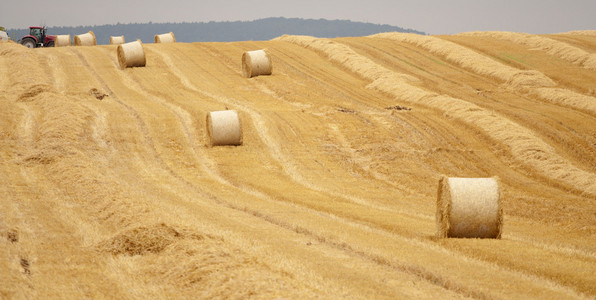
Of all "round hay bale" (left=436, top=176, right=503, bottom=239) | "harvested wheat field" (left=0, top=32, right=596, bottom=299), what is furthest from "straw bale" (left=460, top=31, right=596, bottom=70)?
"round hay bale" (left=436, top=176, right=503, bottom=239)

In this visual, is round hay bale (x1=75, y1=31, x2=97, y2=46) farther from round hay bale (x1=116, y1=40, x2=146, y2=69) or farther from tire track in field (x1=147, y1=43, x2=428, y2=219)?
tire track in field (x1=147, y1=43, x2=428, y2=219)

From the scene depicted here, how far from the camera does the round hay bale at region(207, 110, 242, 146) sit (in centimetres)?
2448

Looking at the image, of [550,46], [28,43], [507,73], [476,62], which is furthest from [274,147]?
[28,43]

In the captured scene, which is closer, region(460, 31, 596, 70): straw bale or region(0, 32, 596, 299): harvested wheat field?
region(0, 32, 596, 299): harvested wheat field

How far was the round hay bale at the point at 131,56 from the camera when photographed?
1557 inches

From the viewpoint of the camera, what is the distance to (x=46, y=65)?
38969 mm

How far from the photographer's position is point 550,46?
4916cm

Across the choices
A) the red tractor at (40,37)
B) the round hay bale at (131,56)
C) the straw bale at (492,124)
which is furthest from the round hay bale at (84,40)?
the straw bale at (492,124)

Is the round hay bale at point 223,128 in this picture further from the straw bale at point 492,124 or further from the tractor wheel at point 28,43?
the tractor wheel at point 28,43

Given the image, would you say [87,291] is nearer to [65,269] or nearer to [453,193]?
[65,269]

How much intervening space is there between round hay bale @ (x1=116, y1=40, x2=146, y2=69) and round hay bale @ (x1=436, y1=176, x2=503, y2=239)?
1146 inches

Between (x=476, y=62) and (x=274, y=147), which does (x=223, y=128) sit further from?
(x=476, y=62)

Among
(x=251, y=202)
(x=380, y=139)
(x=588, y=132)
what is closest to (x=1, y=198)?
(x=251, y=202)

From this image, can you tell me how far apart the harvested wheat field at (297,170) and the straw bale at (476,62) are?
0.55 ft
